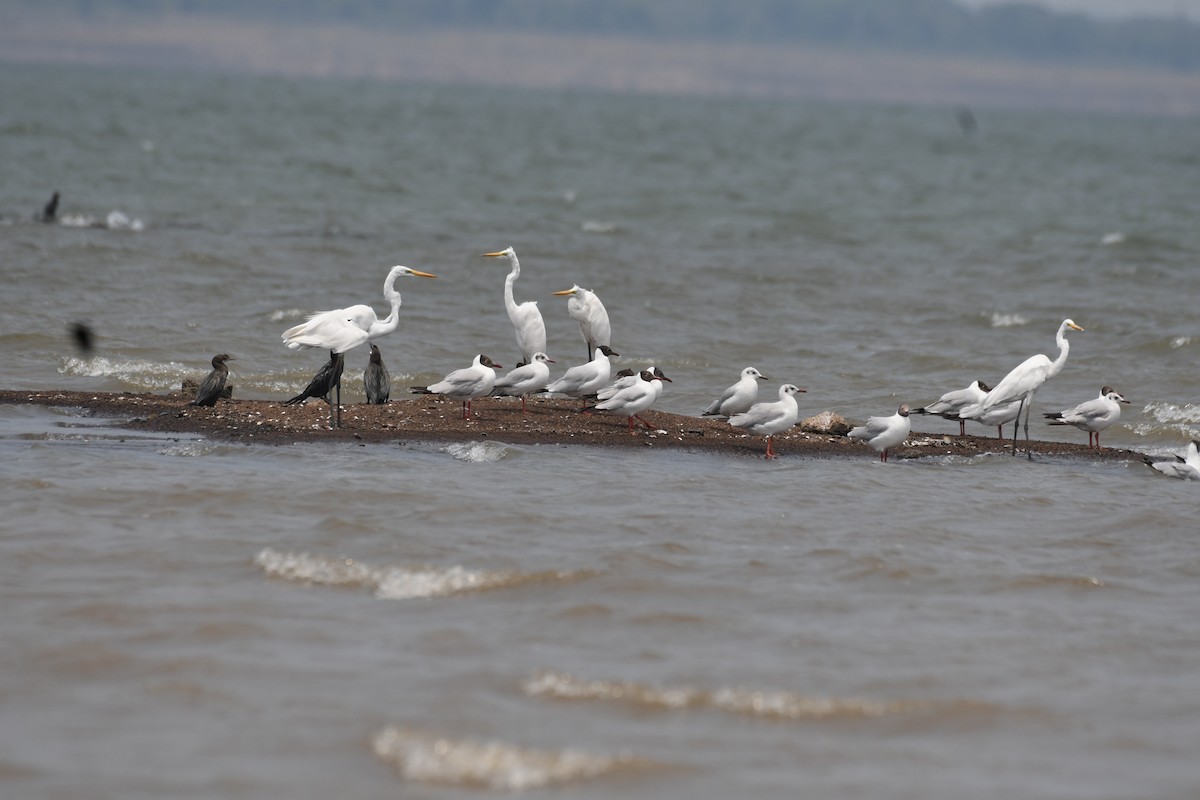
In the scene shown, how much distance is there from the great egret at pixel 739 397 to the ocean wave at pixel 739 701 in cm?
658

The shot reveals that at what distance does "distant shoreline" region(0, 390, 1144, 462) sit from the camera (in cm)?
1330

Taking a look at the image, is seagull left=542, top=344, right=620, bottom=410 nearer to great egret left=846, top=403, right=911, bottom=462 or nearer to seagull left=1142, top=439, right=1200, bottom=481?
great egret left=846, top=403, right=911, bottom=462

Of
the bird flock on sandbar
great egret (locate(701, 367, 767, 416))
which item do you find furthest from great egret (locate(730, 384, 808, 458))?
great egret (locate(701, 367, 767, 416))

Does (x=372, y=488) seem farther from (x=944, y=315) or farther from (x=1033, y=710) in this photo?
(x=944, y=315)

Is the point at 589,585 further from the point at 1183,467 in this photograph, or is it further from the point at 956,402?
the point at 956,402

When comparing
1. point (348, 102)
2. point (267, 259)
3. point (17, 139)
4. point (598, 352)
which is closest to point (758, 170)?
point (17, 139)

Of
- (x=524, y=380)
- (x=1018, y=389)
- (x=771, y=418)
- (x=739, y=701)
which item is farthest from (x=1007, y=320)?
(x=739, y=701)

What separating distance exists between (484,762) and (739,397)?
7626mm

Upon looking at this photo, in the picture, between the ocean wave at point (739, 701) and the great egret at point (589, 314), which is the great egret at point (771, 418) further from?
the ocean wave at point (739, 701)

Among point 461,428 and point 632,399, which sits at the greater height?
point 632,399

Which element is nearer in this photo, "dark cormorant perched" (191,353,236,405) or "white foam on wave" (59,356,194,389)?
"dark cormorant perched" (191,353,236,405)

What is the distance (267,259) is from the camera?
27.7m

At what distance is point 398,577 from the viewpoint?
930cm

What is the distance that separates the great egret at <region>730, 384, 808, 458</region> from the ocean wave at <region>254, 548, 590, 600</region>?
167 inches
